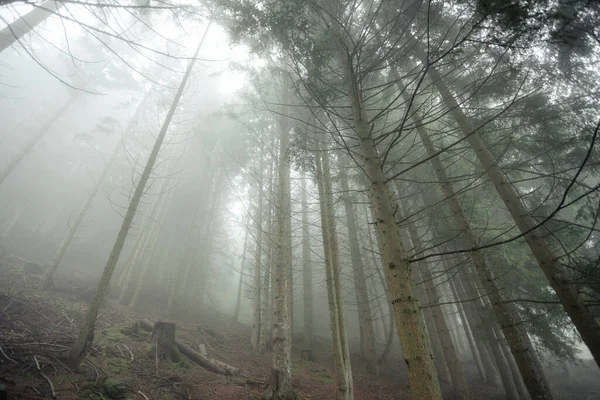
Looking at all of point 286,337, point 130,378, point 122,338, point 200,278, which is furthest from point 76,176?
point 286,337

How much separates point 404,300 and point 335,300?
3507 millimetres

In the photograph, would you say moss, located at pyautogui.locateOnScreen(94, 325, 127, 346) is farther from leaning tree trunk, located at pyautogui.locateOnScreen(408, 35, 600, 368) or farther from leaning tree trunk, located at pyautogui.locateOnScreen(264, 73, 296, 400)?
leaning tree trunk, located at pyautogui.locateOnScreen(408, 35, 600, 368)

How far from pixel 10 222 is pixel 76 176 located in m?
6.29

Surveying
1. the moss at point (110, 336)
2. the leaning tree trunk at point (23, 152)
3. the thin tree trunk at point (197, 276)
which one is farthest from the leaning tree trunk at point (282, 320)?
the leaning tree trunk at point (23, 152)

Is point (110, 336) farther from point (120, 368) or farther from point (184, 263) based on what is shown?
point (184, 263)

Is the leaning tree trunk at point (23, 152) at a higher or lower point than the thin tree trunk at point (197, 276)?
higher

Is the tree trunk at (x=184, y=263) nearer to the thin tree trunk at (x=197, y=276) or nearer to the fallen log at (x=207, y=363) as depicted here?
the thin tree trunk at (x=197, y=276)

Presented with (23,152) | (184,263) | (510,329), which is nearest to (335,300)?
(510,329)

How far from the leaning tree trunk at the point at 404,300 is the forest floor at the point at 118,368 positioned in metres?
4.78

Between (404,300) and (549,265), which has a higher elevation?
(549,265)

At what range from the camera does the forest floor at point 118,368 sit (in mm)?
3971

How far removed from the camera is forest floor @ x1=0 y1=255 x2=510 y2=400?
13.0 ft

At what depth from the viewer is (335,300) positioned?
17.5 feet

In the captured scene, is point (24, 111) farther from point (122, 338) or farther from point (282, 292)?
point (282, 292)
